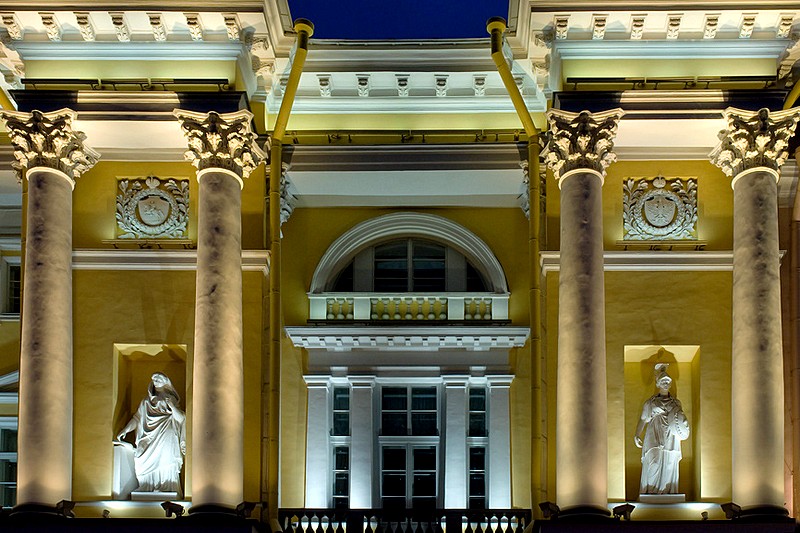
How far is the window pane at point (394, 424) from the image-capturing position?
2550 centimetres

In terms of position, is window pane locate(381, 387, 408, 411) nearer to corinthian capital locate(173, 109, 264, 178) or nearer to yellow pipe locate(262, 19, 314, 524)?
yellow pipe locate(262, 19, 314, 524)

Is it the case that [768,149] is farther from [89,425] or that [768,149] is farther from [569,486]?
[89,425]

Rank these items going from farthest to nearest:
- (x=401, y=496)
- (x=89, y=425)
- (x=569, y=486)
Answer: (x=401, y=496)
(x=89, y=425)
(x=569, y=486)

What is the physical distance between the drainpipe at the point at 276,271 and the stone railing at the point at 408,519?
45cm

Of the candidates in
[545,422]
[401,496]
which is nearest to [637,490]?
[545,422]

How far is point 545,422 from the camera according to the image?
22391 mm

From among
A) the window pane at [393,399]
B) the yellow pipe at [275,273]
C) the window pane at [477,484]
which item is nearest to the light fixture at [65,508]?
the yellow pipe at [275,273]

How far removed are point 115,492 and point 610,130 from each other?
28.1 feet

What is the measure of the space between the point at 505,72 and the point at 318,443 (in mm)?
6478

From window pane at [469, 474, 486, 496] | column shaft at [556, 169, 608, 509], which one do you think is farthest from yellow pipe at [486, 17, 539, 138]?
window pane at [469, 474, 486, 496]

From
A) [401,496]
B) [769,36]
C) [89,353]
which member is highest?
[769,36]

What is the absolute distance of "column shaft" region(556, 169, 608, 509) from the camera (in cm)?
2125

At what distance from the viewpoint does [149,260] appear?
23203mm

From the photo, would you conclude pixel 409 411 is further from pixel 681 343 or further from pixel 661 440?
pixel 681 343
